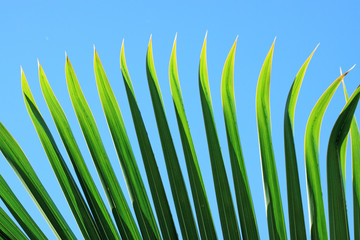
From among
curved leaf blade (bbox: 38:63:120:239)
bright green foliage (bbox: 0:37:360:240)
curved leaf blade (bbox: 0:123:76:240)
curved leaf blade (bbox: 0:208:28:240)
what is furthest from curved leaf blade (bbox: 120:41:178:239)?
curved leaf blade (bbox: 0:208:28:240)

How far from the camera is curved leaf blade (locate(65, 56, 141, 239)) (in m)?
1.17

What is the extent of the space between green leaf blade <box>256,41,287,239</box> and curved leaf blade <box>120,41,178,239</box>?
0.85 feet

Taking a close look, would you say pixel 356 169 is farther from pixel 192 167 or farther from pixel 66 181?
pixel 66 181

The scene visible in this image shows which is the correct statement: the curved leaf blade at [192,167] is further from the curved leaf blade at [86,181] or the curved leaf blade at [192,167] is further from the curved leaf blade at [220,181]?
the curved leaf blade at [86,181]

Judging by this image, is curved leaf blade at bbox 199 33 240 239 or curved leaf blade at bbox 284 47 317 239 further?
curved leaf blade at bbox 199 33 240 239

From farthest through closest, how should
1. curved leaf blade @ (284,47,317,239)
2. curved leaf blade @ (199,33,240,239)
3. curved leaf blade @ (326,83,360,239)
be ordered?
curved leaf blade @ (199,33,240,239), curved leaf blade @ (284,47,317,239), curved leaf blade @ (326,83,360,239)

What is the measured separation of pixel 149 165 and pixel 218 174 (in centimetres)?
18

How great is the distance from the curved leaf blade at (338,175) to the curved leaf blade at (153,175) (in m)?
0.41

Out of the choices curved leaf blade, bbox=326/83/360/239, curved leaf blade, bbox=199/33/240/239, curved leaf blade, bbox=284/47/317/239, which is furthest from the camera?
curved leaf blade, bbox=199/33/240/239

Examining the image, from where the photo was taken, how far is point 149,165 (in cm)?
119

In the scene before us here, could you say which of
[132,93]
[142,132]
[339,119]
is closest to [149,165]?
[142,132]

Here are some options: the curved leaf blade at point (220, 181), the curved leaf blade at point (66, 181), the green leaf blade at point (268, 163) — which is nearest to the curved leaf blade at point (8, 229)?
the curved leaf blade at point (66, 181)

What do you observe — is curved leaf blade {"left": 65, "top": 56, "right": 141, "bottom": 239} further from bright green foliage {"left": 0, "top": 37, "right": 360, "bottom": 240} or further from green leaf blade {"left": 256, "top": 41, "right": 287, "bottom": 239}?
green leaf blade {"left": 256, "top": 41, "right": 287, "bottom": 239}

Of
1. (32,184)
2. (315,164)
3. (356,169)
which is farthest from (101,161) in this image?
(356,169)
